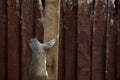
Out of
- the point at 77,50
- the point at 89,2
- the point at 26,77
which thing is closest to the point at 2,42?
the point at 26,77

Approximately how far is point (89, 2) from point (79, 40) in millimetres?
321

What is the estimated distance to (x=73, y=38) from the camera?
261 centimetres

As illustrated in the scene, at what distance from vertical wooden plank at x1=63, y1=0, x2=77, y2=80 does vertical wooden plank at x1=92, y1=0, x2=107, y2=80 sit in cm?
16

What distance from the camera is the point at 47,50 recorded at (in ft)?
5.56

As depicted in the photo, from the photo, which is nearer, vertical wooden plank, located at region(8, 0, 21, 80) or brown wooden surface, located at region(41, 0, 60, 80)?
brown wooden surface, located at region(41, 0, 60, 80)

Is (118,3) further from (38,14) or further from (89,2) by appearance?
(38,14)

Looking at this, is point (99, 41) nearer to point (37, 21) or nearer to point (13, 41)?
point (37, 21)

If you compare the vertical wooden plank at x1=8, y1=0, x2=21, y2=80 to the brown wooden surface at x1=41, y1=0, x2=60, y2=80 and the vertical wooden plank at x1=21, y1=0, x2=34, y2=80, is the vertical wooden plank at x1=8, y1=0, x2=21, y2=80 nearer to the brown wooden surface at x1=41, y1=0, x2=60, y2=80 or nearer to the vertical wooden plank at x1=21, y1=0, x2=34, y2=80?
the vertical wooden plank at x1=21, y1=0, x2=34, y2=80

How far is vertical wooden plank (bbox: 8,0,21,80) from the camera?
8.62 ft

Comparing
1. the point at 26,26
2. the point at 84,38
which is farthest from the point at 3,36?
the point at 84,38

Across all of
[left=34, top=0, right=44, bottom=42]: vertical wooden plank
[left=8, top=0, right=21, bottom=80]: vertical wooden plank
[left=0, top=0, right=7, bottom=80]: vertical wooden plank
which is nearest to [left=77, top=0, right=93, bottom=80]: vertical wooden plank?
[left=34, top=0, right=44, bottom=42]: vertical wooden plank

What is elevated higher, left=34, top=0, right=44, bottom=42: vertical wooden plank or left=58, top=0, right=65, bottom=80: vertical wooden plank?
left=34, top=0, right=44, bottom=42: vertical wooden plank

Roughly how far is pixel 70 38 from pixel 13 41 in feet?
1.57

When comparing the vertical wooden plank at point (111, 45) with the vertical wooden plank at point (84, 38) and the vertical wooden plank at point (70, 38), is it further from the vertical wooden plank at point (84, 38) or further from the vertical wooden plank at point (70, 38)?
the vertical wooden plank at point (70, 38)
